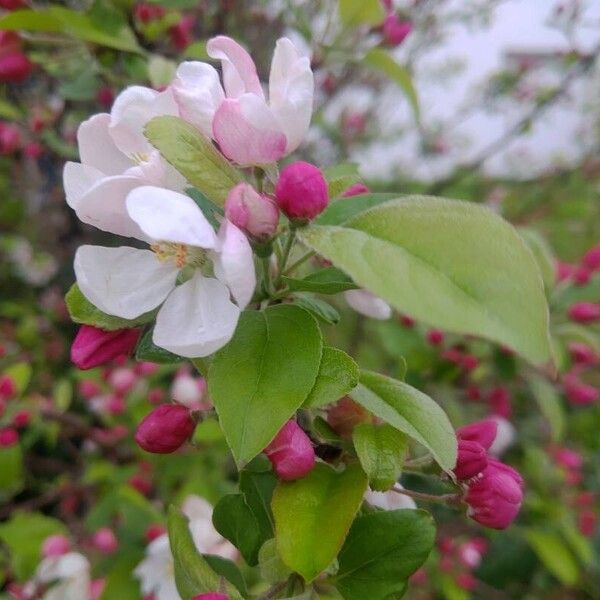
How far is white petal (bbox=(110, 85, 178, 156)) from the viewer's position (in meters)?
0.48

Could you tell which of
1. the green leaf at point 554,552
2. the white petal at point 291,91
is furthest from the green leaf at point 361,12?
the green leaf at point 554,552

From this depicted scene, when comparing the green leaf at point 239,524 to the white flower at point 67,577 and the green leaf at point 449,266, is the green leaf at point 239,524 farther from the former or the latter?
the white flower at point 67,577

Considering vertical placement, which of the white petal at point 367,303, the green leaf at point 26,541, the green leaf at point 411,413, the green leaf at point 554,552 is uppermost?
the green leaf at point 411,413

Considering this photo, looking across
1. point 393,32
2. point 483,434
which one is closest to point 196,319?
point 483,434

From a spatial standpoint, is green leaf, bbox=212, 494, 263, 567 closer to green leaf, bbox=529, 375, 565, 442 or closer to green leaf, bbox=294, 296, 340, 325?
green leaf, bbox=294, 296, 340, 325

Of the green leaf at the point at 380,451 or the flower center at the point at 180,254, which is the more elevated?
the flower center at the point at 180,254

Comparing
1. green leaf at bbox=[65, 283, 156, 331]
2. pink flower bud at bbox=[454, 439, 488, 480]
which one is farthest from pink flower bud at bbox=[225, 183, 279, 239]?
pink flower bud at bbox=[454, 439, 488, 480]

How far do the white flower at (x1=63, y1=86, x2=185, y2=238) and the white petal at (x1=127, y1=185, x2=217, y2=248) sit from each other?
0.04 m

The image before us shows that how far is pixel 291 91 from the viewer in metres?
0.47

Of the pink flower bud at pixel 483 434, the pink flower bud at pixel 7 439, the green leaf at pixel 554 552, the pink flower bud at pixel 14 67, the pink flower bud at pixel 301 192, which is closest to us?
the pink flower bud at pixel 301 192

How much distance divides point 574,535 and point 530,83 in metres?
1.92

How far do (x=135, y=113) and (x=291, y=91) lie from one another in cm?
12

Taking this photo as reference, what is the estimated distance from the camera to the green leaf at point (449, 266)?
339 mm

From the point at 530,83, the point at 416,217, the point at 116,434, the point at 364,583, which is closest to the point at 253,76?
the point at 416,217
